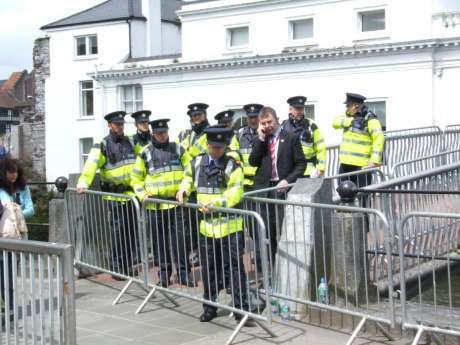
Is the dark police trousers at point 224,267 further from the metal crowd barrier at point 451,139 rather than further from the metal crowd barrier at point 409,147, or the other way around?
the metal crowd barrier at point 451,139

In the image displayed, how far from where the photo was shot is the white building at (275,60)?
30.1 meters

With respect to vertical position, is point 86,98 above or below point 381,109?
above

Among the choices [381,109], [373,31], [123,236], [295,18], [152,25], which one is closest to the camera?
[123,236]

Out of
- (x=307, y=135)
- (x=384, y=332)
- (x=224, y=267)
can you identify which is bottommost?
(x=384, y=332)

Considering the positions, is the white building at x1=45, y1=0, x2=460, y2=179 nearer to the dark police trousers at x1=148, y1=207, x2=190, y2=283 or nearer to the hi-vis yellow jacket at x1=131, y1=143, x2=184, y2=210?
the hi-vis yellow jacket at x1=131, y1=143, x2=184, y2=210

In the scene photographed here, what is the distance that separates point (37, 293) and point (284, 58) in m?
29.6

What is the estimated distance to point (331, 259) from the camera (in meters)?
7.46

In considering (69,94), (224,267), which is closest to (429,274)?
(224,267)

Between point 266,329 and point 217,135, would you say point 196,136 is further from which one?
point 266,329

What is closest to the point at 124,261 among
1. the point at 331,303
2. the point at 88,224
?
the point at 88,224

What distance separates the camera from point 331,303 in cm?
736

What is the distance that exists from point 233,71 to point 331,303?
96.7 ft

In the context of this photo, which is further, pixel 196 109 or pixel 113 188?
pixel 113 188

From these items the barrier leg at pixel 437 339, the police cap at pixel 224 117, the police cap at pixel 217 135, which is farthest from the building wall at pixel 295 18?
the barrier leg at pixel 437 339
